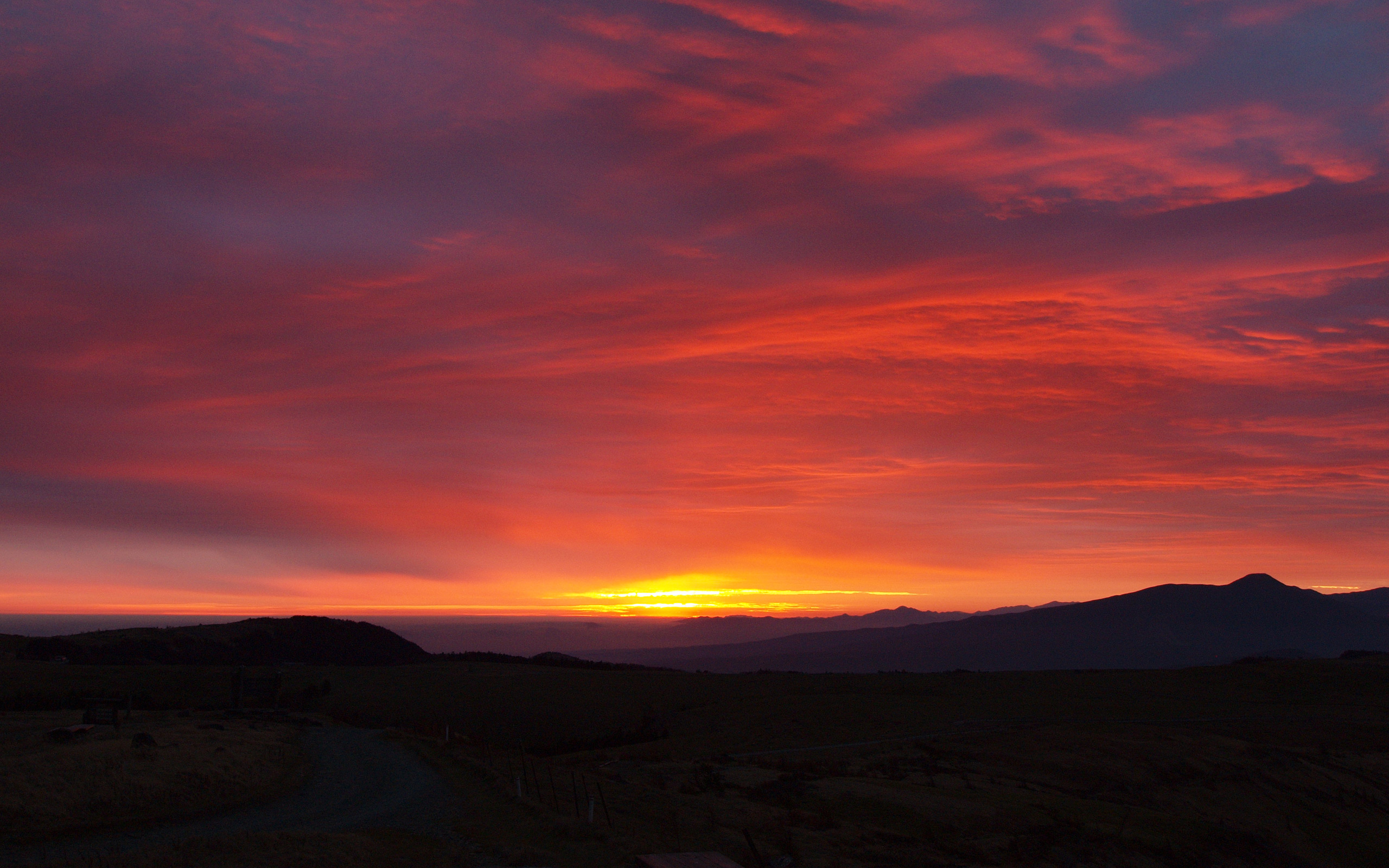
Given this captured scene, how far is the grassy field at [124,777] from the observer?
19266 mm

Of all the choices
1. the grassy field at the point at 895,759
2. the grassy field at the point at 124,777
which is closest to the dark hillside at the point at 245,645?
the grassy field at the point at 895,759

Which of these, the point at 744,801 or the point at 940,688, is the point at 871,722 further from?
the point at 744,801

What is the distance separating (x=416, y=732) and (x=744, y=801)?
928 inches

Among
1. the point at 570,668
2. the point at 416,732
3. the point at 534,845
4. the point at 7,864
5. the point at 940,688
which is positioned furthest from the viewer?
the point at 570,668

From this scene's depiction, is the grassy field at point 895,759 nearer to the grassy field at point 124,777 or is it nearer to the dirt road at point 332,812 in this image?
the dirt road at point 332,812

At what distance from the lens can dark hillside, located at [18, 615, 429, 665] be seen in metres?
69.7

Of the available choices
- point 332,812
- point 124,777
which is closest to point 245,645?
point 124,777

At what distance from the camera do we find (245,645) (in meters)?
81.9

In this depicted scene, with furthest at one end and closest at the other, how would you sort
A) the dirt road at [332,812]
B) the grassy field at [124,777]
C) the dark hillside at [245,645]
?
the dark hillside at [245,645]
the grassy field at [124,777]
the dirt road at [332,812]

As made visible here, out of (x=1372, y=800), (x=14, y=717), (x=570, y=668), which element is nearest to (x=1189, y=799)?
(x=1372, y=800)

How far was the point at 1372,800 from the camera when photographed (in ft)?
109

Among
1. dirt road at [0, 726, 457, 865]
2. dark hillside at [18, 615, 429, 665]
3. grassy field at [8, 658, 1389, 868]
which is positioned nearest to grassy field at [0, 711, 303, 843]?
dirt road at [0, 726, 457, 865]

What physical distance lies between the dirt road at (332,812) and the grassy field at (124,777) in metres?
0.83

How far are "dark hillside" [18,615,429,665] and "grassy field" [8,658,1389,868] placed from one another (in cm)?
1290
